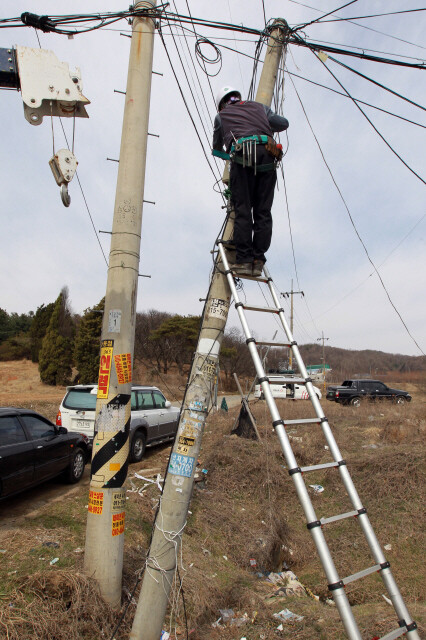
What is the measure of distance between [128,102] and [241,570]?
583 centimetres

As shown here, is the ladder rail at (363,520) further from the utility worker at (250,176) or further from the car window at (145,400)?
the car window at (145,400)

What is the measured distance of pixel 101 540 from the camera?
3.62m

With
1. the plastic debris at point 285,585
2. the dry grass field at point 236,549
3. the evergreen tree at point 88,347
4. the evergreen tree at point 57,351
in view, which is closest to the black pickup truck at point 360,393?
the dry grass field at point 236,549

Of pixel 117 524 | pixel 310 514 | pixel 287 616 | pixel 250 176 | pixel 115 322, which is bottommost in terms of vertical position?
pixel 287 616

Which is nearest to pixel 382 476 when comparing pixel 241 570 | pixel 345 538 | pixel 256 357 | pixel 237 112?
pixel 345 538

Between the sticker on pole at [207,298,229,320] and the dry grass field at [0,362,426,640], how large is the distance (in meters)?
2.50

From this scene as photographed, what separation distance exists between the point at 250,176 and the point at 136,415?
292 inches

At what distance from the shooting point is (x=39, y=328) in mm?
36781

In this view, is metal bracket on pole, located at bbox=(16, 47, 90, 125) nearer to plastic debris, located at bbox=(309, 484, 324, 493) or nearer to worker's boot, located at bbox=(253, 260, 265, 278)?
worker's boot, located at bbox=(253, 260, 265, 278)

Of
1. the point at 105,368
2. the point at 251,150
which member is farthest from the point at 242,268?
the point at 105,368

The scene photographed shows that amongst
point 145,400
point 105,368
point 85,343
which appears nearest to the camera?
point 105,368

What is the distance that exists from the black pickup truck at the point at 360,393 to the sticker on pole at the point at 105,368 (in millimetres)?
23470

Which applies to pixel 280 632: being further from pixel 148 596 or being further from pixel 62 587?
pixel 62 587

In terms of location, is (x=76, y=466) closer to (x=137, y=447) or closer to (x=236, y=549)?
(x=137, y=447)
